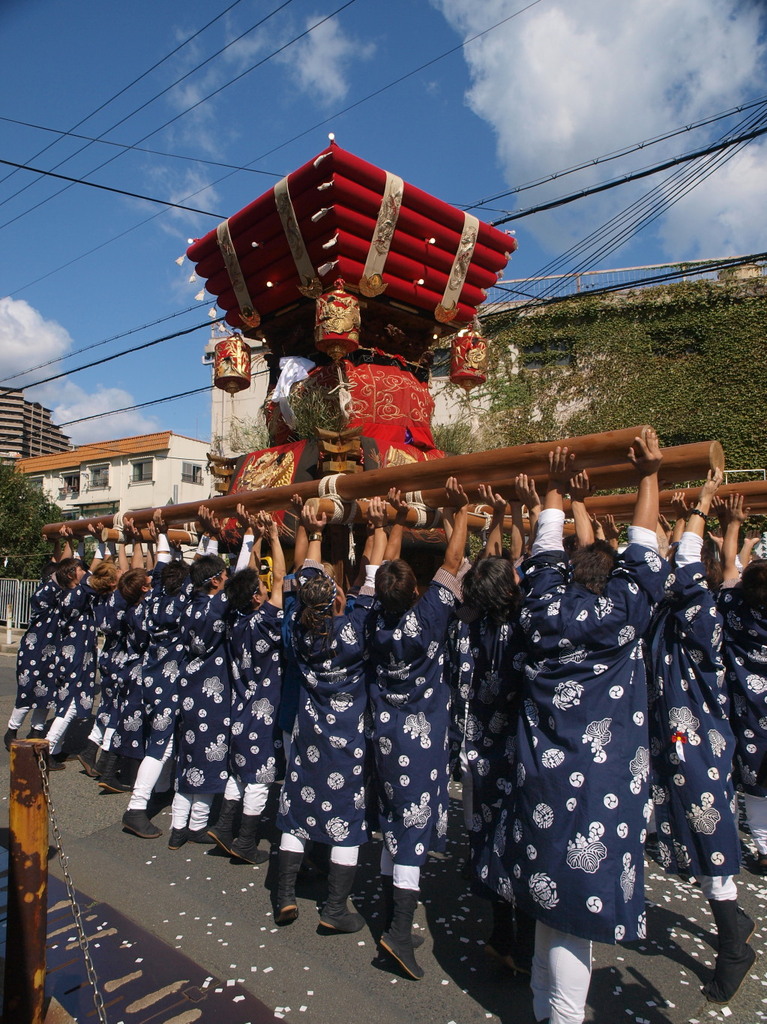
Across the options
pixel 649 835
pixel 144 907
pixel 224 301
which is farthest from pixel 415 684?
pixel 224 301

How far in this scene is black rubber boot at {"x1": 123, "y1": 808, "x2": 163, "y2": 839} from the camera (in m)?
4.18

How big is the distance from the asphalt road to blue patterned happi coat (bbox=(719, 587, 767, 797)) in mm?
695

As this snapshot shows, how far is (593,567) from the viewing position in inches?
98.8

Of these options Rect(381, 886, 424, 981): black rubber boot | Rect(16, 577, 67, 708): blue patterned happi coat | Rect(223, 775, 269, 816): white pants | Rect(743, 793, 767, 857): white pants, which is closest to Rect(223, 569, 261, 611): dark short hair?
Rect(223, 775, 269, 816): white pants

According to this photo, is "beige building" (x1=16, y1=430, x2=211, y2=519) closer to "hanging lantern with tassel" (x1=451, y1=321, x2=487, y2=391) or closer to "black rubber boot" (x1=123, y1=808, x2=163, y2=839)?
"hanging lantern with tassel" (x1=451, y1=321, x2=487, y2=391)

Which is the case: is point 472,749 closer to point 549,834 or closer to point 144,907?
Answer: point 549,834

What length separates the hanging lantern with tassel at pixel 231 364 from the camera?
279 inches

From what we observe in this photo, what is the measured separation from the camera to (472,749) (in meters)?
2.79

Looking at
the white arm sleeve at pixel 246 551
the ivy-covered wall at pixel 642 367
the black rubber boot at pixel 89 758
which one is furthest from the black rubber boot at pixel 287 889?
the ivy-covered wall at pixel 642 367

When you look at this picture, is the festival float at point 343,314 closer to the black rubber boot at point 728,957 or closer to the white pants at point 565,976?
the black rubber boot at point 728,957

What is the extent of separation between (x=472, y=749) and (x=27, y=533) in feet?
68.2

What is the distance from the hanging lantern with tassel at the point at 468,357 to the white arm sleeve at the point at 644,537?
505cm

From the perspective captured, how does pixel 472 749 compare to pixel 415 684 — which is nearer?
pixel 472 749

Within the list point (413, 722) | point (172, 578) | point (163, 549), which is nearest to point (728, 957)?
point (413, 722)
